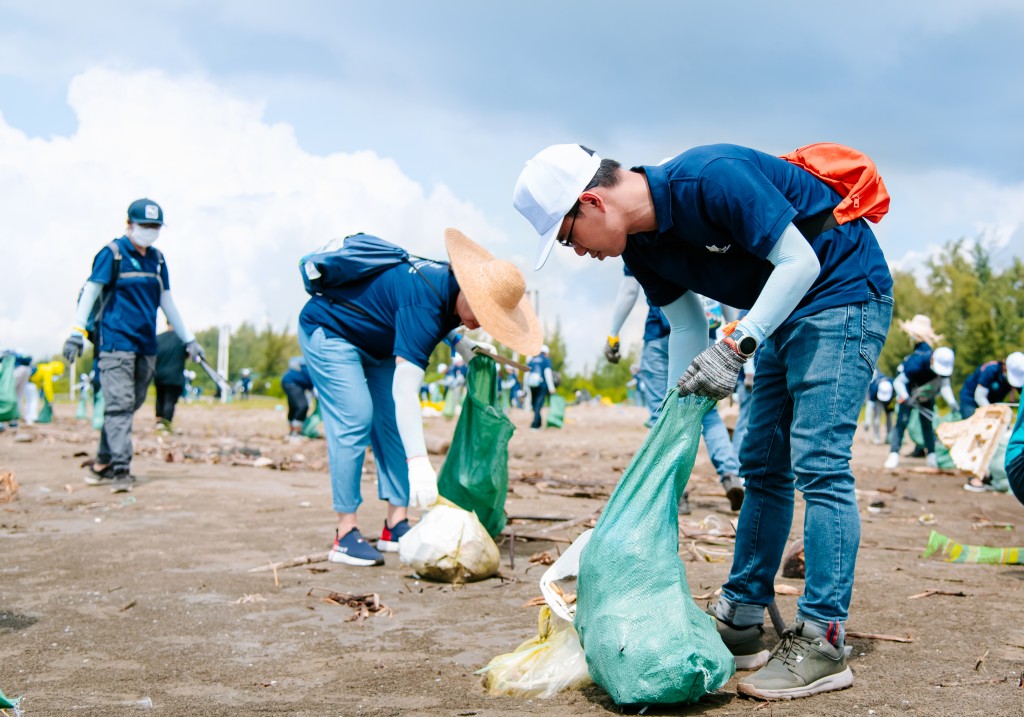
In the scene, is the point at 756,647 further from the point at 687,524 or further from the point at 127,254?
the point at 127,254

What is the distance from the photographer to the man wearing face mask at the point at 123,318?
23.6 ft

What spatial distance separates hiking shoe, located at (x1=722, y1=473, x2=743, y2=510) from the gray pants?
461cm

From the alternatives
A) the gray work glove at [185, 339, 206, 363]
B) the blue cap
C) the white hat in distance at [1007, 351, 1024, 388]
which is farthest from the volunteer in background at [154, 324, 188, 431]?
the white hat in distance at [1007, 351, 1024, 388]

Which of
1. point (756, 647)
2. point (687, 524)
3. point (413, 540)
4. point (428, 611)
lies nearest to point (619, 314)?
point (687, 524)

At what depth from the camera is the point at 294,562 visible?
193 inches

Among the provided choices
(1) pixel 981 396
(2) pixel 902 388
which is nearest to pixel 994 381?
(1) pixel 981 396

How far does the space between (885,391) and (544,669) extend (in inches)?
482

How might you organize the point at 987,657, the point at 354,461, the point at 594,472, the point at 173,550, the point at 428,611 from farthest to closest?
the point at 594,472
the point at 173,550
the point at 354,461
the point at 428,611
the point at 987,657

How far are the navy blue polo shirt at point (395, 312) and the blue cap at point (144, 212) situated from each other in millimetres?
→ 2885

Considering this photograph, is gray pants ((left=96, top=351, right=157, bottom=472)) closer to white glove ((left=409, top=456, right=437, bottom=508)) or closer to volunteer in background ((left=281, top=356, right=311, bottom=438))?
white glove ((left=409, top=456, right=437, bottom=508))

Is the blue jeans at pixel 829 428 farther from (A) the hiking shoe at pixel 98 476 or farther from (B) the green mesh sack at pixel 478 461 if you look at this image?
A: (A) the hiking shoe at pixel 98 476

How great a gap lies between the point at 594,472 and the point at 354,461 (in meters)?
5.56

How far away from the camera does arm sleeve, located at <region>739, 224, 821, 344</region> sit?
256 cm

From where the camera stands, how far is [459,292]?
4.48 m
